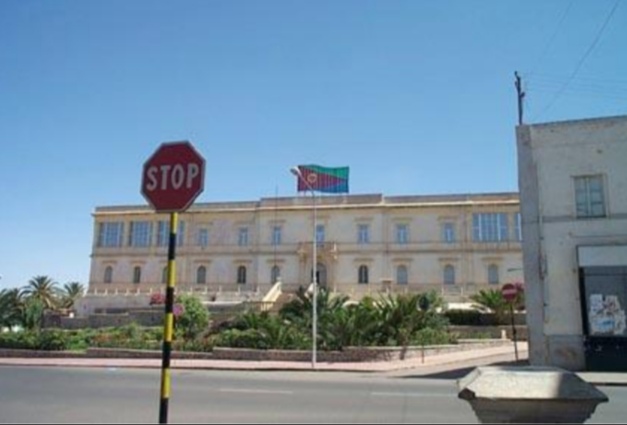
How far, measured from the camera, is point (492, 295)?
137 feet

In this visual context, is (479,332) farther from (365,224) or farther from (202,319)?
(365,224)

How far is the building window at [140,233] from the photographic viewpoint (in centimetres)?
7131

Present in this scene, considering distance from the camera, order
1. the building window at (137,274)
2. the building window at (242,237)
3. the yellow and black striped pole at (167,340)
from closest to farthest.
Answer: the yellow and black striped pole at (167,340) → the building window at (242,237) → the building window at (137,274)

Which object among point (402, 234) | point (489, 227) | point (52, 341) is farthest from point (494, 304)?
point (52, 341)

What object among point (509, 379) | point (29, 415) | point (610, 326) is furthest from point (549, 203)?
point (509, 379)

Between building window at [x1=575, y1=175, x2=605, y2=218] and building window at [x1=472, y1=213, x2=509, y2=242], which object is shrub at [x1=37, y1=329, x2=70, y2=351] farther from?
building window at [x1=472, y1=213, x2=509, y2=242]

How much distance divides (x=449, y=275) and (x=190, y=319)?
34506mm

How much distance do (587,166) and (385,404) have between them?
14.6 metres

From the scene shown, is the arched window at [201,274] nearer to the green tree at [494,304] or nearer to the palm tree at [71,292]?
the palm tree at [71,292]

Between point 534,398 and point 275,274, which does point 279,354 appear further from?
point 275,274

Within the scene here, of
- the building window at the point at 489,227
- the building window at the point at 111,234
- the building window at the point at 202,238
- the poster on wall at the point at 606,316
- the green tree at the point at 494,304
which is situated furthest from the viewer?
the building window at the point at 111,234

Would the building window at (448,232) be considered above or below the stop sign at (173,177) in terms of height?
above

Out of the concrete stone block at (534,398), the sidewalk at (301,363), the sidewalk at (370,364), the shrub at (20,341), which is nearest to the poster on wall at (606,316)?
the sidewalk at (370,364)

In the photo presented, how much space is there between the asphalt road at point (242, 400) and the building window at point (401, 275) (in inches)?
1808
